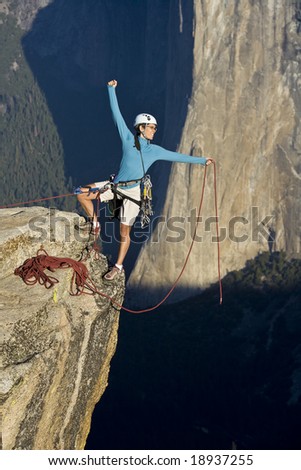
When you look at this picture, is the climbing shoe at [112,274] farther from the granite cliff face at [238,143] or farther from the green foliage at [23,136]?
the green foliage at [23,136]

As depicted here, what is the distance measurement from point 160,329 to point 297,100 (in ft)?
67.0

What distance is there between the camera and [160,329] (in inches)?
2152

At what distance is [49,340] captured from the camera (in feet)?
43.7

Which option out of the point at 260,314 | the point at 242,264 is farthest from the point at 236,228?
the point at 260,314

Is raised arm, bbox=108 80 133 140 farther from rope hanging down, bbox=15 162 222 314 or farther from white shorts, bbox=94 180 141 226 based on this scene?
rope hanging down, bbox=15 162 222 314

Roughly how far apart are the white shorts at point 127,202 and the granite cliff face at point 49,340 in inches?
39.9

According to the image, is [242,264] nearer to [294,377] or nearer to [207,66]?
[294,377]

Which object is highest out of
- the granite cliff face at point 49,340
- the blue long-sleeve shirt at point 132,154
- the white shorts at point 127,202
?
the blue long-sleeve shirt at point 132,154

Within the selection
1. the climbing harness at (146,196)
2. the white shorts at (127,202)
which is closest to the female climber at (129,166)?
the white shorts at (127,202)

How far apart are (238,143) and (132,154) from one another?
40634 mm

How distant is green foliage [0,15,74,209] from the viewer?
8775 centimetres

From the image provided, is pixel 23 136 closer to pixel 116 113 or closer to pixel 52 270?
pixel 116 113

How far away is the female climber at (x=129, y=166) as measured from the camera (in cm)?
1606

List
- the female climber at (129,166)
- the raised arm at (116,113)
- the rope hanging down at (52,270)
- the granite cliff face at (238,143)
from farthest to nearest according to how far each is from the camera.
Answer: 1. the granite cliff face at (238,143)
2. the female climber at (129,166)
3. the raised arm at (116,113)
4. the rope hanging down at (52,270)
